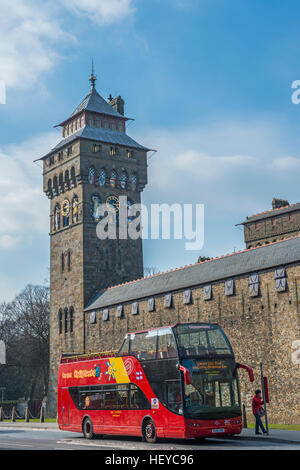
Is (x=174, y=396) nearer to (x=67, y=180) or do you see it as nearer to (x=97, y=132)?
(x=67, y=180)

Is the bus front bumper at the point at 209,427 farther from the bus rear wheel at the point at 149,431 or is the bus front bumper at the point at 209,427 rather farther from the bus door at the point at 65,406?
the bus door at the point at 65,406

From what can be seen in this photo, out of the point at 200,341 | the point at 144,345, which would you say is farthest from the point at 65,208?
the point at 200,341

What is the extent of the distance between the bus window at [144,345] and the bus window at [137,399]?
1070 millimetres

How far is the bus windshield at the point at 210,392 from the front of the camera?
62.8 ft

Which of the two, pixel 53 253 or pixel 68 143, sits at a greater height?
pixel 68 143

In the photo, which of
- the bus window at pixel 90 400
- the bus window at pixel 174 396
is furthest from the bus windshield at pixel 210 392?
the bus window at pixel 90 400

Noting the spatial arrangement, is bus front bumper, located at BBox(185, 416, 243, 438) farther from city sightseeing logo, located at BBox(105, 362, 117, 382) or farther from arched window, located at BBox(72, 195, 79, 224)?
arched window, located at BBox(72, 195, 79, 224)

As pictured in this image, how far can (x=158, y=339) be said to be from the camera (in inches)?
816

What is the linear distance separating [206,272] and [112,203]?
15922 mm

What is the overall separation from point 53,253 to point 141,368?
3138 centimetres
